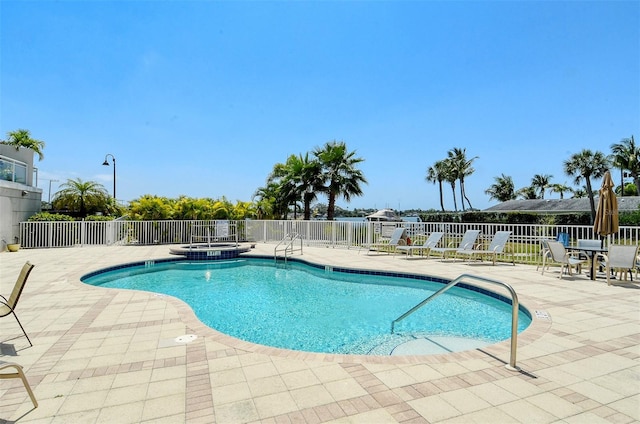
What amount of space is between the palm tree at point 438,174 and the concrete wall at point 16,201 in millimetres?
45694

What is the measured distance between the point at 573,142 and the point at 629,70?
1366 inches

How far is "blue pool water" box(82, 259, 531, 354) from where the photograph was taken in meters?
4.97

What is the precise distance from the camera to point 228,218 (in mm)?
17859

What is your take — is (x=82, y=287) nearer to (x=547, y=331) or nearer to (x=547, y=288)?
(x=547, y=331)

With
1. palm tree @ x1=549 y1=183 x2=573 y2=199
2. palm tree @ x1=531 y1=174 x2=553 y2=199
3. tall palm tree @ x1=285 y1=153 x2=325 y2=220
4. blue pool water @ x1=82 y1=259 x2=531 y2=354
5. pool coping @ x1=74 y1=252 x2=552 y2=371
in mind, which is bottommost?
blue pool water @ x1=82 y1=259 x2=531 y2=354

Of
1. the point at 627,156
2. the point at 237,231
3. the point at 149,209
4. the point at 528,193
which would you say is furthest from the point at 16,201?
the point at 528,193

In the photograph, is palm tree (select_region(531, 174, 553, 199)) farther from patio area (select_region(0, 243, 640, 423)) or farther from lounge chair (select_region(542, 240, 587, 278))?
patio area (select_region(0, 243, 640, 423))

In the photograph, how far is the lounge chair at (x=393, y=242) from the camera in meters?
12.1

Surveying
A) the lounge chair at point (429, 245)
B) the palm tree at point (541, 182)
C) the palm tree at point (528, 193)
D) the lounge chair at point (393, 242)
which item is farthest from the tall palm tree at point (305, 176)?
the palm tree at point (541, 182)

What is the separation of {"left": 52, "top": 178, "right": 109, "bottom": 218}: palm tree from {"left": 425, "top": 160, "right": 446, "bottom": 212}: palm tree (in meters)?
42.4

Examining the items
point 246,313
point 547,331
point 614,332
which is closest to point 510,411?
point 547,331

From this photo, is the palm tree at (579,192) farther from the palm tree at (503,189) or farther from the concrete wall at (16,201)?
the concrete wall at (16,201)

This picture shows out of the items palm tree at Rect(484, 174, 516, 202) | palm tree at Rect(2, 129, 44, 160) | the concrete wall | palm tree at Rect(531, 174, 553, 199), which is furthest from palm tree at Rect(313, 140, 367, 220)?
palm tree at Rect(531, 174, 553, 199)

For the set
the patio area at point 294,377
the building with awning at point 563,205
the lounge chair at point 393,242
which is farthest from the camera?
the building with awning at point 563,205
